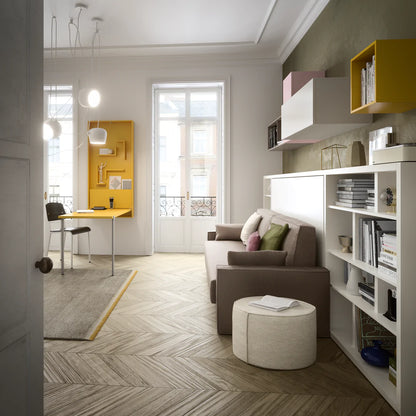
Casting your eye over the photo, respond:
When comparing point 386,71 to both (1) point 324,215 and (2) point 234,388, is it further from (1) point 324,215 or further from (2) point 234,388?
(2) point 234,388

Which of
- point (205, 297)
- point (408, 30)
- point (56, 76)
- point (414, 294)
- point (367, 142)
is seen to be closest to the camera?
point (414, 294)

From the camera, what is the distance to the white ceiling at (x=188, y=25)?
14.7 feet

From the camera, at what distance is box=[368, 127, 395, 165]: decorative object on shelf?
262 cm

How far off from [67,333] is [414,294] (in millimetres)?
2500

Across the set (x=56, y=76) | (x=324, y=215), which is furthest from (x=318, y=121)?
(x=56, y=76)

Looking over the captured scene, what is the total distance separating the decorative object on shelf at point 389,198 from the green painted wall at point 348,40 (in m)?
0.58

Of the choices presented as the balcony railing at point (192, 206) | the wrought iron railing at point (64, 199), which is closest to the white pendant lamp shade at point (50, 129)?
the wrought iron railing at point (64, 199)

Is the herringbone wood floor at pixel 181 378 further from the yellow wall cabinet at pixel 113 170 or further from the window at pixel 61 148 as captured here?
the window at pixel 61 148

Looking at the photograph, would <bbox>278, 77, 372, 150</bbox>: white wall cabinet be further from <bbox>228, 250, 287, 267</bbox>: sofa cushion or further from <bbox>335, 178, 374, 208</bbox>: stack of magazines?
<bbox>228, 250, 287, 267</bbox>: sofa cushion

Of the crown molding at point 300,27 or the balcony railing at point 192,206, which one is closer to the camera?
the crown molding at point 300,27

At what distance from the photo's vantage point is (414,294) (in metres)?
1.85

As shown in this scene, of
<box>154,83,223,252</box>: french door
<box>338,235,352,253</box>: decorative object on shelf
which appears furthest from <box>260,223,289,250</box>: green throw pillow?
<box>154,83,223,252</box>: french door

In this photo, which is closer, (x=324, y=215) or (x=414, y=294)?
(x=414, y=294)

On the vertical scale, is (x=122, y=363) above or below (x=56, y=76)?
below
